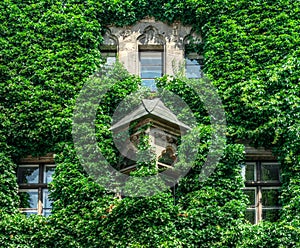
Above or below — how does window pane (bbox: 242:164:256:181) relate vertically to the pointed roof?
below

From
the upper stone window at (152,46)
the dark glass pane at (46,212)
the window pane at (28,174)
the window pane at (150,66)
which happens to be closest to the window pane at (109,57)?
the upper stone window at (152,46)

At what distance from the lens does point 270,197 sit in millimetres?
23109

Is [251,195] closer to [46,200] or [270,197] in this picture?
[270,197]

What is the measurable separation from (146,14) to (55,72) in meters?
2.77

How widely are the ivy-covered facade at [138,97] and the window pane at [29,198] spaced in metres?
0.09

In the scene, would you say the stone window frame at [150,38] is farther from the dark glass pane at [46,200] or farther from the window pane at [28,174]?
the dark glass pane at [46,200]

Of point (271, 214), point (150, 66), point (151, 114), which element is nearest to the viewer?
point (151, 114)

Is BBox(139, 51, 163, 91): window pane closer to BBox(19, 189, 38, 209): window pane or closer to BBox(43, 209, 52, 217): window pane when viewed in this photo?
BBox(19, 189, 38, 209): window pane

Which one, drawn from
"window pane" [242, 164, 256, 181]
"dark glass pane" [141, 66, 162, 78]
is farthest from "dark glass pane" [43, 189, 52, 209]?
"window pane" [242, 164, 256, 181]

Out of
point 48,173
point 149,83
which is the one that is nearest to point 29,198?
point 48,173

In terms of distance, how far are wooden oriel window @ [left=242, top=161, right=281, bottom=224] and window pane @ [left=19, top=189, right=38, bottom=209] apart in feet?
15.9

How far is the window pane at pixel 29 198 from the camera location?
23.0 metres

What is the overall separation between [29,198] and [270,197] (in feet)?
18.3

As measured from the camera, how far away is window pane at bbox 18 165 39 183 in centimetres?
2336
